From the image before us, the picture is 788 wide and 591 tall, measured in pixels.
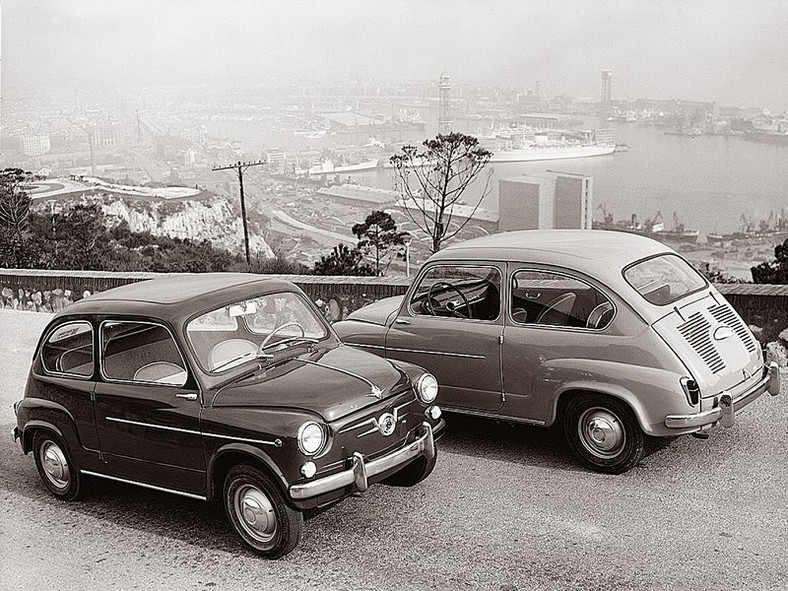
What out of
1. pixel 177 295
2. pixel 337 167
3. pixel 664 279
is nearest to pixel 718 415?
pixel 664 279

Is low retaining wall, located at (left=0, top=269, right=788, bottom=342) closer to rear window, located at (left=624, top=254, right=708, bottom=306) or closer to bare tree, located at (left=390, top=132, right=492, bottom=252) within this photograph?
rear window, located at (left=624, top=254, right=708, bottom=306)

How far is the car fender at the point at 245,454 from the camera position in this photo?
14.7 feet

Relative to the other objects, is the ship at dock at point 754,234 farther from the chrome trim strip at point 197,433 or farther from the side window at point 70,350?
the chrome trim strip at point 197,433

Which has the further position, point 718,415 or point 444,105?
point 444,105

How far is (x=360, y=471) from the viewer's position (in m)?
4.61

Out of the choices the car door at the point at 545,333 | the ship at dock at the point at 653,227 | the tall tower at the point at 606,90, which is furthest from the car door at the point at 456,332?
the tall tower at the point at 606,90

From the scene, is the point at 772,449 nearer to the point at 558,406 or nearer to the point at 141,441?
the point at 558,406

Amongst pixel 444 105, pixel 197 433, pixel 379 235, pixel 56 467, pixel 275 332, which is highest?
pixel 444 105

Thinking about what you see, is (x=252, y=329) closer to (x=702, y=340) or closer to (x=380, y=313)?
(x=380, y=313)

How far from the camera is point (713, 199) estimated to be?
181 feet

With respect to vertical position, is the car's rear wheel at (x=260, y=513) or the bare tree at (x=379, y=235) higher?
the car's rear wheel at (x=260, y=513)

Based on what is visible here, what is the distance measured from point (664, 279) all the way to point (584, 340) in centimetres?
76

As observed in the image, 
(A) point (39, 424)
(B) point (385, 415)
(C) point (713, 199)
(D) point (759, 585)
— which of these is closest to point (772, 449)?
(D) point (759, 585)

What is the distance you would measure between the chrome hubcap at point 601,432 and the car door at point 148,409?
239cm
